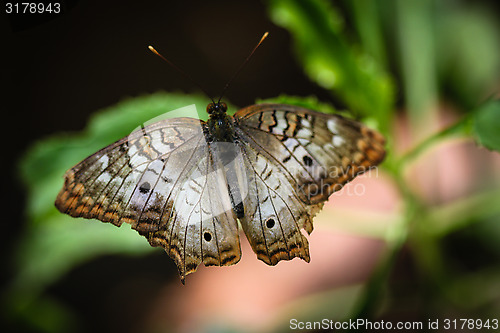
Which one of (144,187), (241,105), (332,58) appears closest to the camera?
(144,187)

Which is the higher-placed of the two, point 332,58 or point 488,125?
point 332,58

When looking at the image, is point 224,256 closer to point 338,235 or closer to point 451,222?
point 451,222

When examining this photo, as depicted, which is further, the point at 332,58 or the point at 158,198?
the point at 332,58

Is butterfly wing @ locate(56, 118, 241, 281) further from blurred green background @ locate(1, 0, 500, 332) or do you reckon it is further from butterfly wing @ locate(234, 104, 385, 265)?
blurred green background @ locate(1, 0, 500, 332)

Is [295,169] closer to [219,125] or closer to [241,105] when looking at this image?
[219,125]

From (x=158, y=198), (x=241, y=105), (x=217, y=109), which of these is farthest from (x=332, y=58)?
(x=241, y=105)

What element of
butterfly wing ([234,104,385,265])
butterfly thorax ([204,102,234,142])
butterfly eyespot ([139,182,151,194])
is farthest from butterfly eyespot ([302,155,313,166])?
butterfly eyespot ([139,182,151,194])

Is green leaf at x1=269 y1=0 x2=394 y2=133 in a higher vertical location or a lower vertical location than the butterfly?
higher
